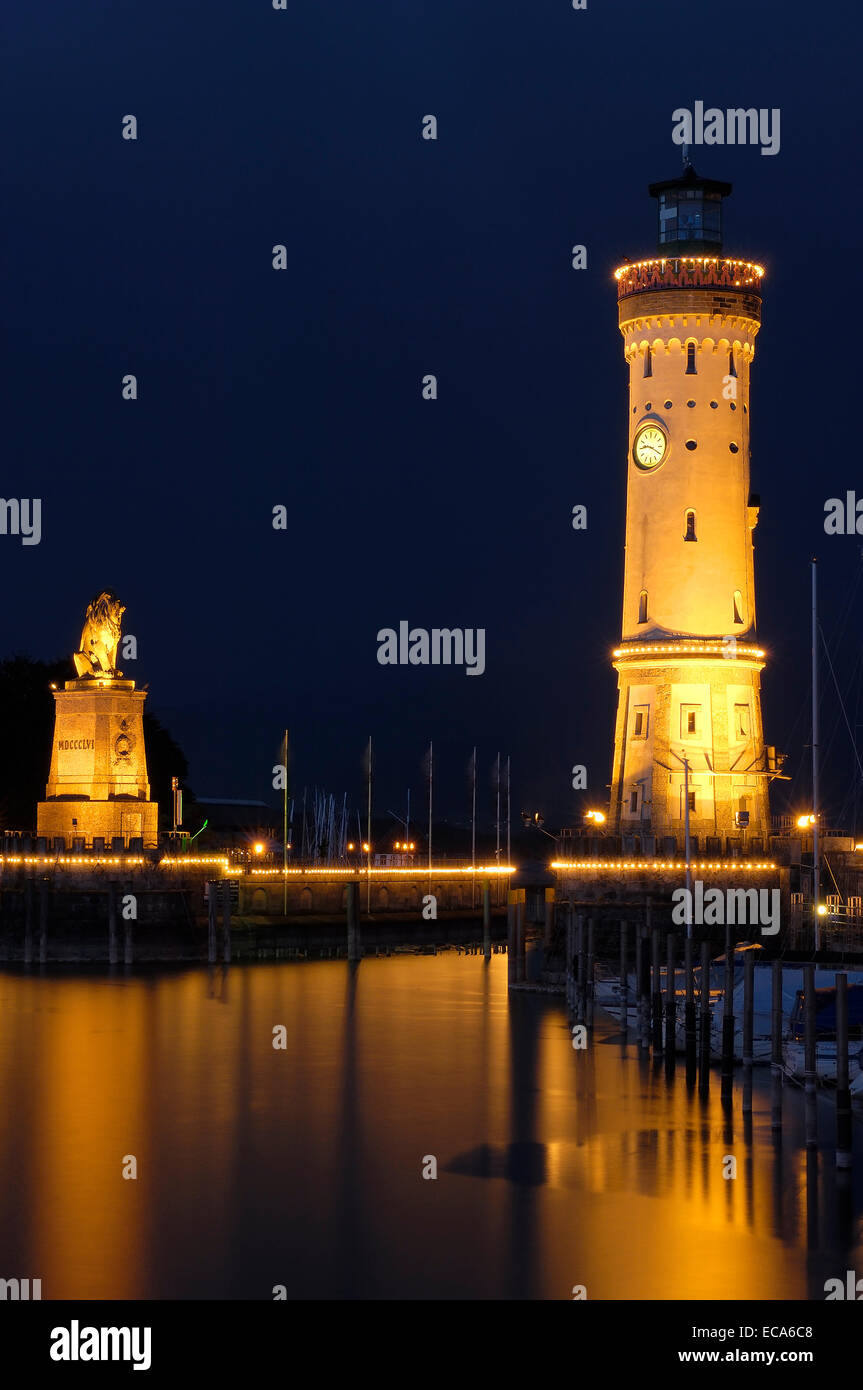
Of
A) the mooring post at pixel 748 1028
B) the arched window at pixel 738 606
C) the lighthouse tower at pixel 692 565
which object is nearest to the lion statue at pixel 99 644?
the lighthouse tower at pixel 692 565

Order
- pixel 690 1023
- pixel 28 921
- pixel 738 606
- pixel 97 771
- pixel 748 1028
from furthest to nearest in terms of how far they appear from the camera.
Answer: pixel 97 771 < pixel 28 921 < pixel 738 606 < pixel 690 1023 < pixel 748 1028

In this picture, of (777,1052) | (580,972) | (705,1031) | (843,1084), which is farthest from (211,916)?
(843,1084)

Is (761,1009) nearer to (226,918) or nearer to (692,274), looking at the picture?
(692,274)

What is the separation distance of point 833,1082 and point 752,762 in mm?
31571

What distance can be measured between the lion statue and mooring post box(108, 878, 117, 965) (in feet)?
28.9

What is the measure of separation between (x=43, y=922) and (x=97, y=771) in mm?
6614

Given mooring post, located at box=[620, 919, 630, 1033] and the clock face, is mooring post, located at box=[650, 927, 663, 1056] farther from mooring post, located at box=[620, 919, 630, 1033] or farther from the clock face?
the clock face

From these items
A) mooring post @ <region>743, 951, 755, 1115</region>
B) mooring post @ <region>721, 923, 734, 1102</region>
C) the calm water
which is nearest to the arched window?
the calm water

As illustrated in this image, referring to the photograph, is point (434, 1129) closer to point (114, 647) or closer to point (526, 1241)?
point (526, 1241)

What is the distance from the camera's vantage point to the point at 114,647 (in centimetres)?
8406

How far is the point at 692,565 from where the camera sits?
75125mm

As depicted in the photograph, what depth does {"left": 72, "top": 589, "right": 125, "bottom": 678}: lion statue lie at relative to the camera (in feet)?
274
